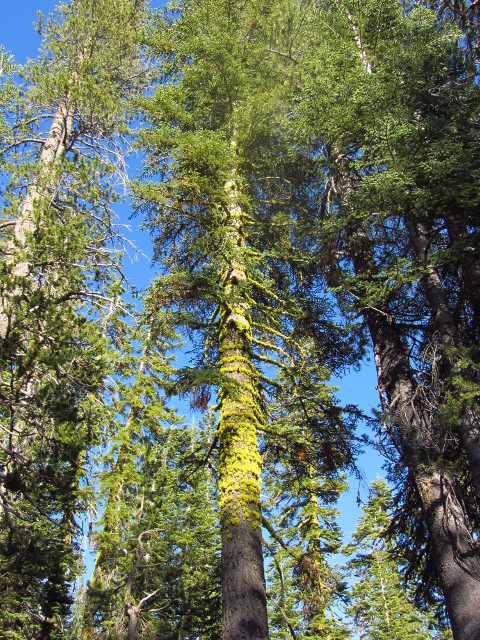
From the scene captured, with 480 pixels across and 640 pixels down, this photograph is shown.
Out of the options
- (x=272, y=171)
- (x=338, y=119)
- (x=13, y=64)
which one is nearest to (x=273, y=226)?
(x=272, y=171)

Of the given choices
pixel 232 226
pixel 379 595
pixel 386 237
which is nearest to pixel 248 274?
pixel 232 226

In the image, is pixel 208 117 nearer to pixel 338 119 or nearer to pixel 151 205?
pixel 151 205

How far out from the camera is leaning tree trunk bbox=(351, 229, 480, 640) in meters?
5.12

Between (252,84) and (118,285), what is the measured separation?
5.89m

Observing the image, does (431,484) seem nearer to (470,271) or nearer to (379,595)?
(470,271)

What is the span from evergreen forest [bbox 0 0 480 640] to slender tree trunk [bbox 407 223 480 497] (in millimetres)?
35

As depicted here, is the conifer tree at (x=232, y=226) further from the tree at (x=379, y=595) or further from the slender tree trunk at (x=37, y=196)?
the tree at (x=379, y=595)

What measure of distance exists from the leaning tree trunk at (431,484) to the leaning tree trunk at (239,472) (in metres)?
2.00

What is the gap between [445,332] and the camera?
6.38 meters

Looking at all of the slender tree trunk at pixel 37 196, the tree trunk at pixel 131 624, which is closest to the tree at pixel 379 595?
the tree trunk at pixel 131 624

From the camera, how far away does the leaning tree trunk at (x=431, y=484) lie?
5117 mm

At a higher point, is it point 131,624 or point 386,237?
point 386,237

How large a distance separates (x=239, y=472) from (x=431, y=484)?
2.54 meters

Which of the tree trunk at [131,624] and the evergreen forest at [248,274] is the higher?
the evergreen forest at [248,274]
